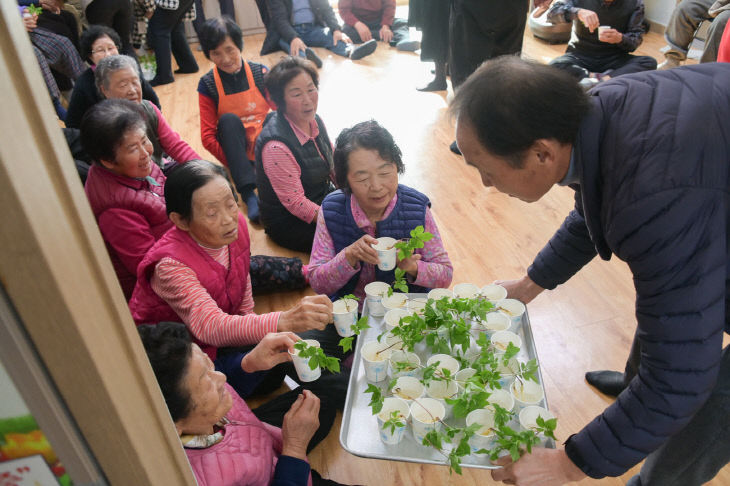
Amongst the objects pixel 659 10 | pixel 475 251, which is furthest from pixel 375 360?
pixel 659 10

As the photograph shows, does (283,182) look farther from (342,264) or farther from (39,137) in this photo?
(39,137)

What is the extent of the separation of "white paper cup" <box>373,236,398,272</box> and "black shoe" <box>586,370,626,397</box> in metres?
0.95

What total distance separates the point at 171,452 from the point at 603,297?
88.9 inches

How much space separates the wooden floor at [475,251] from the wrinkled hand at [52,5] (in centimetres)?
106

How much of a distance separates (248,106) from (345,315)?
2126mm

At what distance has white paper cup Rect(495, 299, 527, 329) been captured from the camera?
1432 mm

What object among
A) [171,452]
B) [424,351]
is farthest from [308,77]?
[171,452]

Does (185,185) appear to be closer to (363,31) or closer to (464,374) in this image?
(464,374)

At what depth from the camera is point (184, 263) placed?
1661mm

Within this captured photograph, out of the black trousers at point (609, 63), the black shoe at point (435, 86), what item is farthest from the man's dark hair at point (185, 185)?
the black shoe at point (435, 86)

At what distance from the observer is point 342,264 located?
1710mm

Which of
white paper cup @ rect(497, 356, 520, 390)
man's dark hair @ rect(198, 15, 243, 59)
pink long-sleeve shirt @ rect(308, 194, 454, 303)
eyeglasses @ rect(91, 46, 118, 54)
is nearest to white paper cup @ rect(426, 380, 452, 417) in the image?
white paper cup @ rect(497, 356, 520, 390)

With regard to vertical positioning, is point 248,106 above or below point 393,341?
below

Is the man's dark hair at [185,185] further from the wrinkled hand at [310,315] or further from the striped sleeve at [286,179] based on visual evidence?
the striped sleeve at [286,179]
